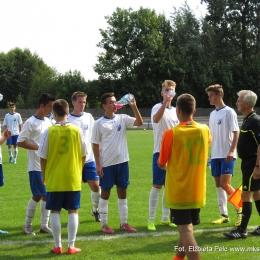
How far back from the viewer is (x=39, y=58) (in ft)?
299

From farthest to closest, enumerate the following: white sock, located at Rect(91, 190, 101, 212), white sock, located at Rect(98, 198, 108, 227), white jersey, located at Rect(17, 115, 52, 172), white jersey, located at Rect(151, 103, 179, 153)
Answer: white sock, located at Rect(91, 190, 101, 212) < white jersey, located at Rect(151, 103, 179, 153) < white sock, located at Rect(98, 198, 108, 227) < white jersey, located at Rect(17, 115, 52, 172)

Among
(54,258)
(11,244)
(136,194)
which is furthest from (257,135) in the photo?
(136,194)

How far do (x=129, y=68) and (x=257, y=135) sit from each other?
57350 millimetres

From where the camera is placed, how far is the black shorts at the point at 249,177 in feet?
22.8

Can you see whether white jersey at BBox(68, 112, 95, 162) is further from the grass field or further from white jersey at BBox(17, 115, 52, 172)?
the grass field

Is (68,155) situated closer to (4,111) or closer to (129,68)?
(129,68)

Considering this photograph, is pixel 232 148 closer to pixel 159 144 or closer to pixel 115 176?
pixel 159 144

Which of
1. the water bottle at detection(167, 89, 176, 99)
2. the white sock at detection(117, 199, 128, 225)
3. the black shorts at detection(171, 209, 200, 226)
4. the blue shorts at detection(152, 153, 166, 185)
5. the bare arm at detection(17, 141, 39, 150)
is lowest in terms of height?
the white sock at detection(117, 199, 128, 225)

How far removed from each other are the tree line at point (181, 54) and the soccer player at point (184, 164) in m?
55.7

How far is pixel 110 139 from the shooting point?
7.76m

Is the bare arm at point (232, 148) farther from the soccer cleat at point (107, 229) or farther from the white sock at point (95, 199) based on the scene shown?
the white sock at point (95, 199)

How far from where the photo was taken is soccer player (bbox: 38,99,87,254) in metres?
6.31

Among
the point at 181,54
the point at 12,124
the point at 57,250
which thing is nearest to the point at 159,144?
the point at 57,250

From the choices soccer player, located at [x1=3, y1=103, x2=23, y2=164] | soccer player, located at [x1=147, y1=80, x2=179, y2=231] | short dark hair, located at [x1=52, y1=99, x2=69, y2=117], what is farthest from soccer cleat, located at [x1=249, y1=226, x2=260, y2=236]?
soccer player, located at [x1=3, y1=103, x2=23, y2=164]
